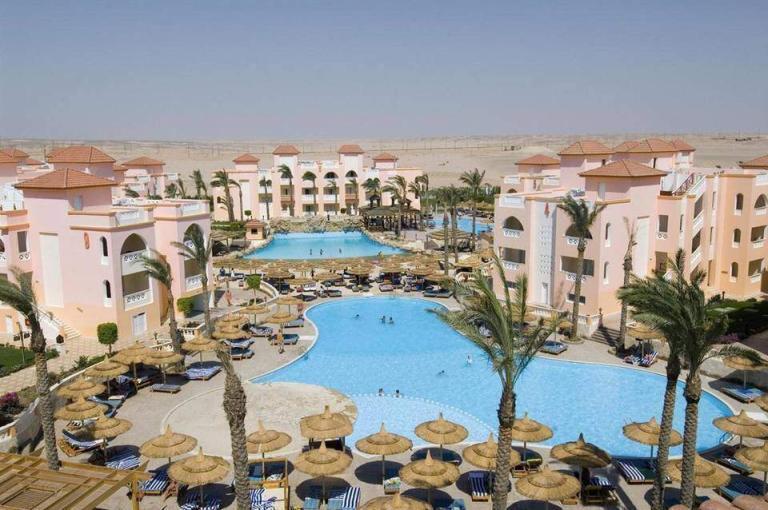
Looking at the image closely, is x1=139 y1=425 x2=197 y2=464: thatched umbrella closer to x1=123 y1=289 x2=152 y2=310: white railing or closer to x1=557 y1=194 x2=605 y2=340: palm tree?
x1=123 y1=289 x2=152 y2=310: white railing

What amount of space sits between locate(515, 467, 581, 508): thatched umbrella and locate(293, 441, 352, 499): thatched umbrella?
5.09 m

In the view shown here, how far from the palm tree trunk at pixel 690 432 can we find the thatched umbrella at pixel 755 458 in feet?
8.47

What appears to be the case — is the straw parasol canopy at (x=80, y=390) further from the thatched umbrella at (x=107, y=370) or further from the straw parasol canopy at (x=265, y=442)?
the straw parasol canopy at (x=265, y=442)

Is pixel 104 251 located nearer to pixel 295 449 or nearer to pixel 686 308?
pixel 295 449

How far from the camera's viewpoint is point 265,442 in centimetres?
2039

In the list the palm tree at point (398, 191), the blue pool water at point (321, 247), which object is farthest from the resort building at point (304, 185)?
the blue pool water at point (321, 247)

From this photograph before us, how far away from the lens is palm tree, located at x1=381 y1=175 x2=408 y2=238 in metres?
69.1

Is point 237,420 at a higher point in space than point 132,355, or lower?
higher

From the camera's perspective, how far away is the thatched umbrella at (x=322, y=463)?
61.3ft

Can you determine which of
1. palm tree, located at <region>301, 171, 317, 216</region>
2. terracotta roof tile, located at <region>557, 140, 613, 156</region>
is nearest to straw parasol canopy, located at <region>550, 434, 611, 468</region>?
terracotta roof tile, located at <region>557, 140, 613, 156</region>

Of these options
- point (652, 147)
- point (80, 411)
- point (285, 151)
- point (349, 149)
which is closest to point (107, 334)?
point (80, 411)

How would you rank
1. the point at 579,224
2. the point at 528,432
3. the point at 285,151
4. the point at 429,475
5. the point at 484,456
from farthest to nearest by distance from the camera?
the point at 285,151
the point at 579,224
the point at 528,432
the point at 484,456
the point at 429,475

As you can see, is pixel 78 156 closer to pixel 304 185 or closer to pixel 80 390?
pixel 80 390

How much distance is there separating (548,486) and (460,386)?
12670 millimetres
